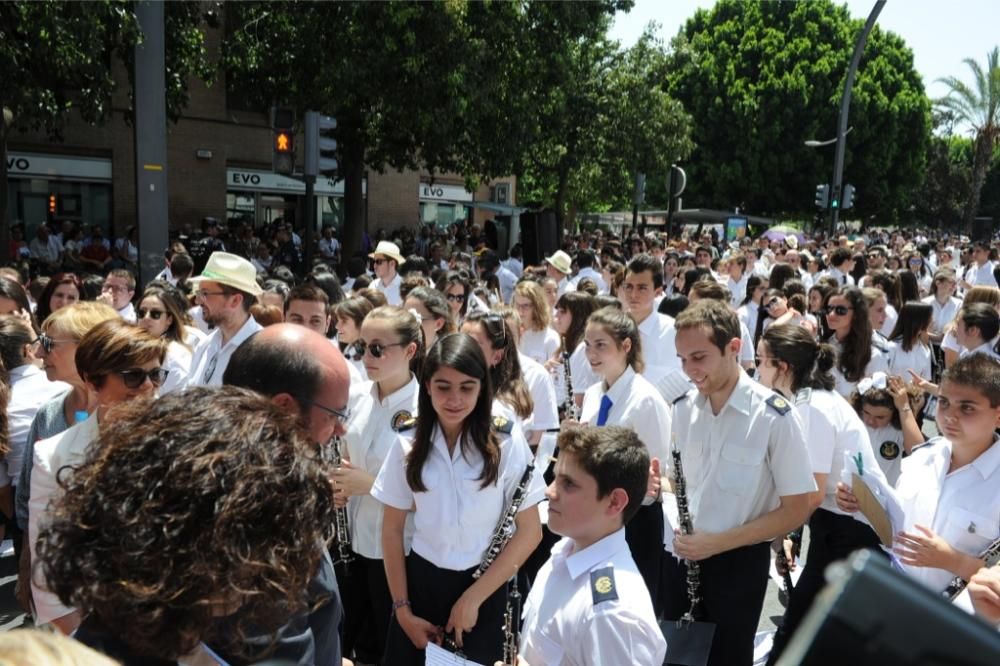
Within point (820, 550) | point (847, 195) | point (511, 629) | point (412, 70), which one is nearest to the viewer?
point (511, 629)

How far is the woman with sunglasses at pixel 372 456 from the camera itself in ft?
12.1

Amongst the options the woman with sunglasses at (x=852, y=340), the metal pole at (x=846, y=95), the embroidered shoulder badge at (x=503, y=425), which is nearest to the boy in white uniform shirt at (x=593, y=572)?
the embroidered shoulder badge at (x=503, y=425)

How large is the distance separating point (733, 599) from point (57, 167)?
2061 cm

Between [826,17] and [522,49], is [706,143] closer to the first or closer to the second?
[826,17]

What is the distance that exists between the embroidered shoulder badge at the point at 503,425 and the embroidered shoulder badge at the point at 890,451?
2735mm

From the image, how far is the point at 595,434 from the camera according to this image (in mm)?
2814

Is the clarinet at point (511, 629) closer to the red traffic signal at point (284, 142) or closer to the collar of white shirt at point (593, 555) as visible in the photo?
the collar of white shirt at point (593, 555)

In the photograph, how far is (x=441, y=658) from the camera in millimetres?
2934

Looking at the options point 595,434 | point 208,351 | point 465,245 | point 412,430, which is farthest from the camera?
point 465,245

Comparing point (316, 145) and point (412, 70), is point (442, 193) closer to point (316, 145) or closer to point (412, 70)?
point (412, 70)

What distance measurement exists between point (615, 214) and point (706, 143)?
22.4 feet

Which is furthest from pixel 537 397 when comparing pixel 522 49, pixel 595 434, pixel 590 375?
pixel 522 49

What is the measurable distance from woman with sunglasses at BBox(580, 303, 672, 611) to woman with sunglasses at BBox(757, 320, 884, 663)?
63 cm

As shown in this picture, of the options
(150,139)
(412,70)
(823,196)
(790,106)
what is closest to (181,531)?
(150,139)
